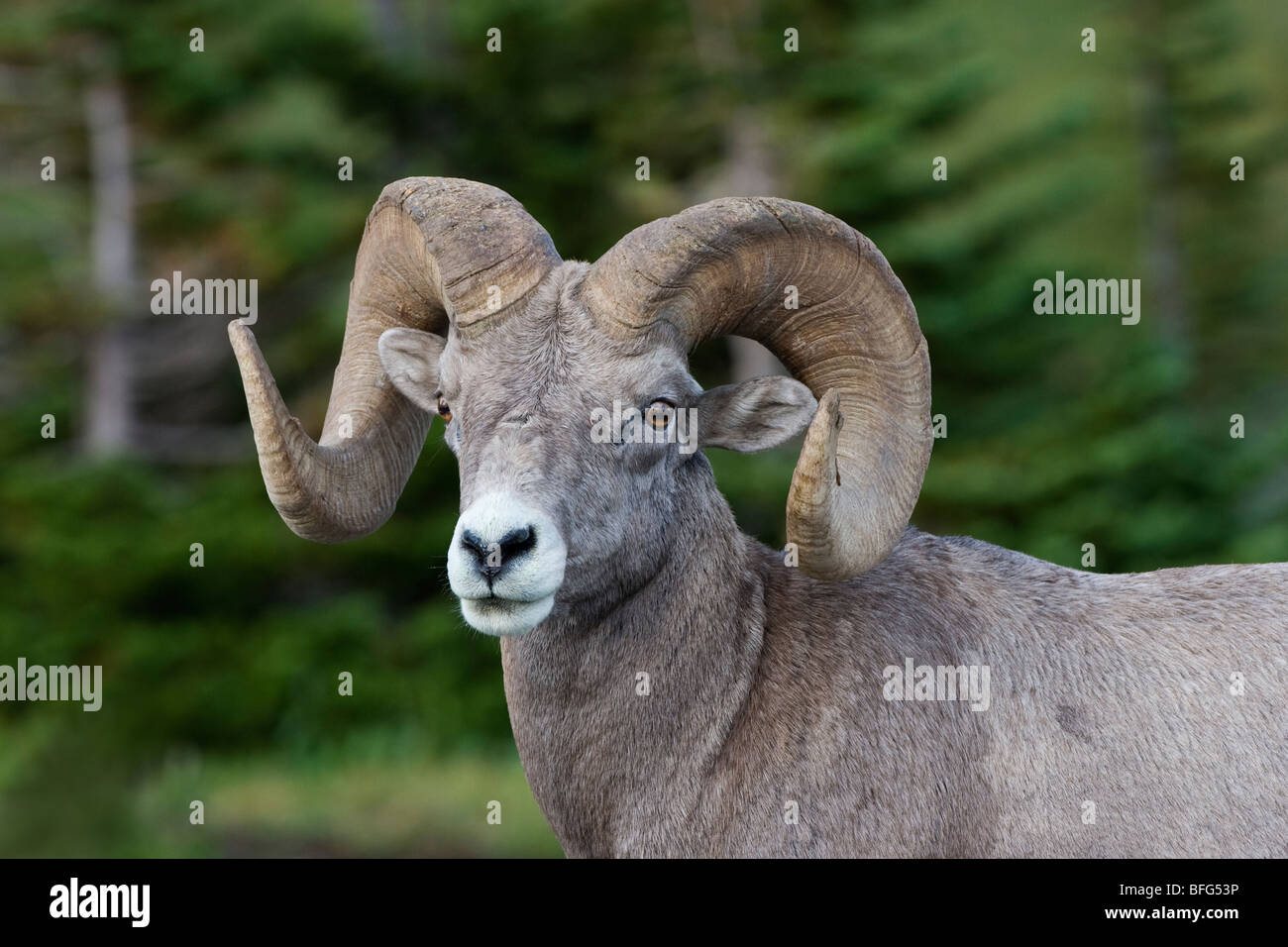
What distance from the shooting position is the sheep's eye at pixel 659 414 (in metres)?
5.79

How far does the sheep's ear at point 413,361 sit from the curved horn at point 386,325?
0.21m

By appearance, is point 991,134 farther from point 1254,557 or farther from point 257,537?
point 257,537

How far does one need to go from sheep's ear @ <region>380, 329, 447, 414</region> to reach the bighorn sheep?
24cm

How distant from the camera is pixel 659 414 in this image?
582 centimetres

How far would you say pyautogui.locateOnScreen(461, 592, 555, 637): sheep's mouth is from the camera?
5.25 metres

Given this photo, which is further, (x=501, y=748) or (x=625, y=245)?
(x=501, y=748)

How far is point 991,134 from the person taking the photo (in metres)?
25.3

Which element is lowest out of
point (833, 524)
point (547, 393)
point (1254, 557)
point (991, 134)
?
point (1254, 557)

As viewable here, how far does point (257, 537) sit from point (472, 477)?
49.2ft

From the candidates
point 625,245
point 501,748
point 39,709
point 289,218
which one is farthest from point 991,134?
point 625,245

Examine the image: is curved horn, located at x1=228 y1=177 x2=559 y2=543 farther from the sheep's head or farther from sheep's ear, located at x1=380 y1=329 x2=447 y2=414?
sheep's ear, located at x1=380 y1=329 x2=447 y2=414

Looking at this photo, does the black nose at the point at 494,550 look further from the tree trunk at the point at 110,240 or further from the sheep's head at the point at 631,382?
the tree trunk at the point at 110,240
